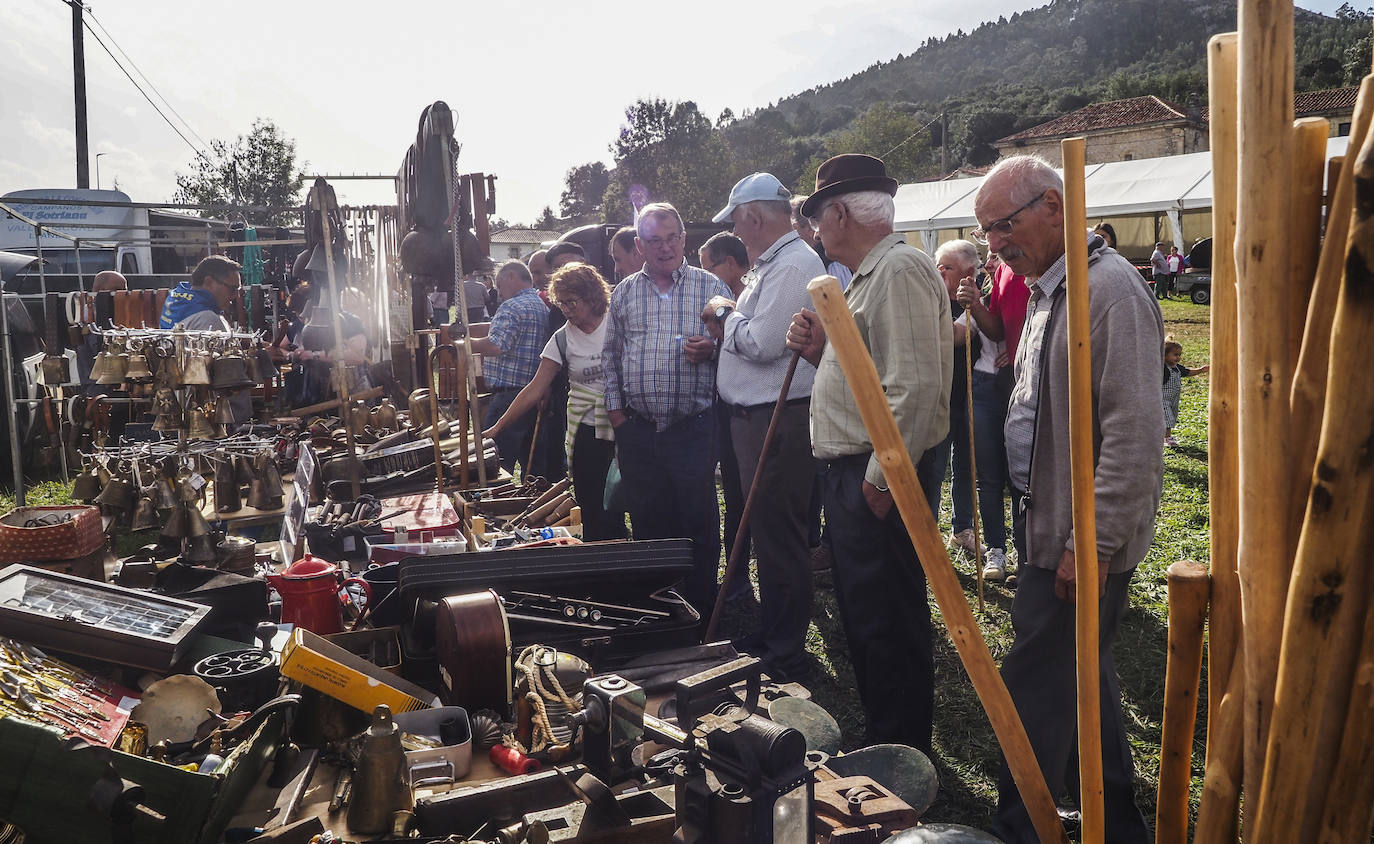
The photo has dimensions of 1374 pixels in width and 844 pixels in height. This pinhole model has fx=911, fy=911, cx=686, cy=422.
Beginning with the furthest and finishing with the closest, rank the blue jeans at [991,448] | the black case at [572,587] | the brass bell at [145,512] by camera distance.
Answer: the blue jeans at [991,448]
the brass bell at [145,512]
the black case at [572,587]

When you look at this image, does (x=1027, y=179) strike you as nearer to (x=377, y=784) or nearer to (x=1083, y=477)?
(x=1083, y=477)

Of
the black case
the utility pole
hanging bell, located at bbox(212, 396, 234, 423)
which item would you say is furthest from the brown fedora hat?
the utility pole

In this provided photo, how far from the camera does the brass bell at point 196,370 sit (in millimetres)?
4207

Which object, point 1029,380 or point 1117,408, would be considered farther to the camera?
point 1029,380

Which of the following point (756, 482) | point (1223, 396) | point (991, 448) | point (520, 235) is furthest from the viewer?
point (520, 235)

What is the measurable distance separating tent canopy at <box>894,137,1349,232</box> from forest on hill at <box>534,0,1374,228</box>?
11.5m

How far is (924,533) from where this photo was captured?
1301 millimetres

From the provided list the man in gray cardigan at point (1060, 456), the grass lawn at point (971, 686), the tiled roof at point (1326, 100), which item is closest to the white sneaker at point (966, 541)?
the grass lawn at point (971, 686)

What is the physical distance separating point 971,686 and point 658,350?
7.24ft

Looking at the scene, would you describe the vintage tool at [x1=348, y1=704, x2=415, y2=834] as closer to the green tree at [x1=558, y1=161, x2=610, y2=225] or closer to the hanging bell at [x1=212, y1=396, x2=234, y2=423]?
the hanging bell at [x1=212, y1=396, x2=234, y2=423]

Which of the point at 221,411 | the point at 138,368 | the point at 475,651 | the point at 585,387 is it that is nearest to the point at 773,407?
the point at 585,387

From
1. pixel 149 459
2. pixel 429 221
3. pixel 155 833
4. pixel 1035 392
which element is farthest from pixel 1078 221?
pixel 429 221

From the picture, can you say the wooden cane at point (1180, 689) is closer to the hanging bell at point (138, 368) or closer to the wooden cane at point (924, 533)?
the wooden cane at point (924, 533)

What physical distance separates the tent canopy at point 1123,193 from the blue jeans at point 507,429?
19.3 m
